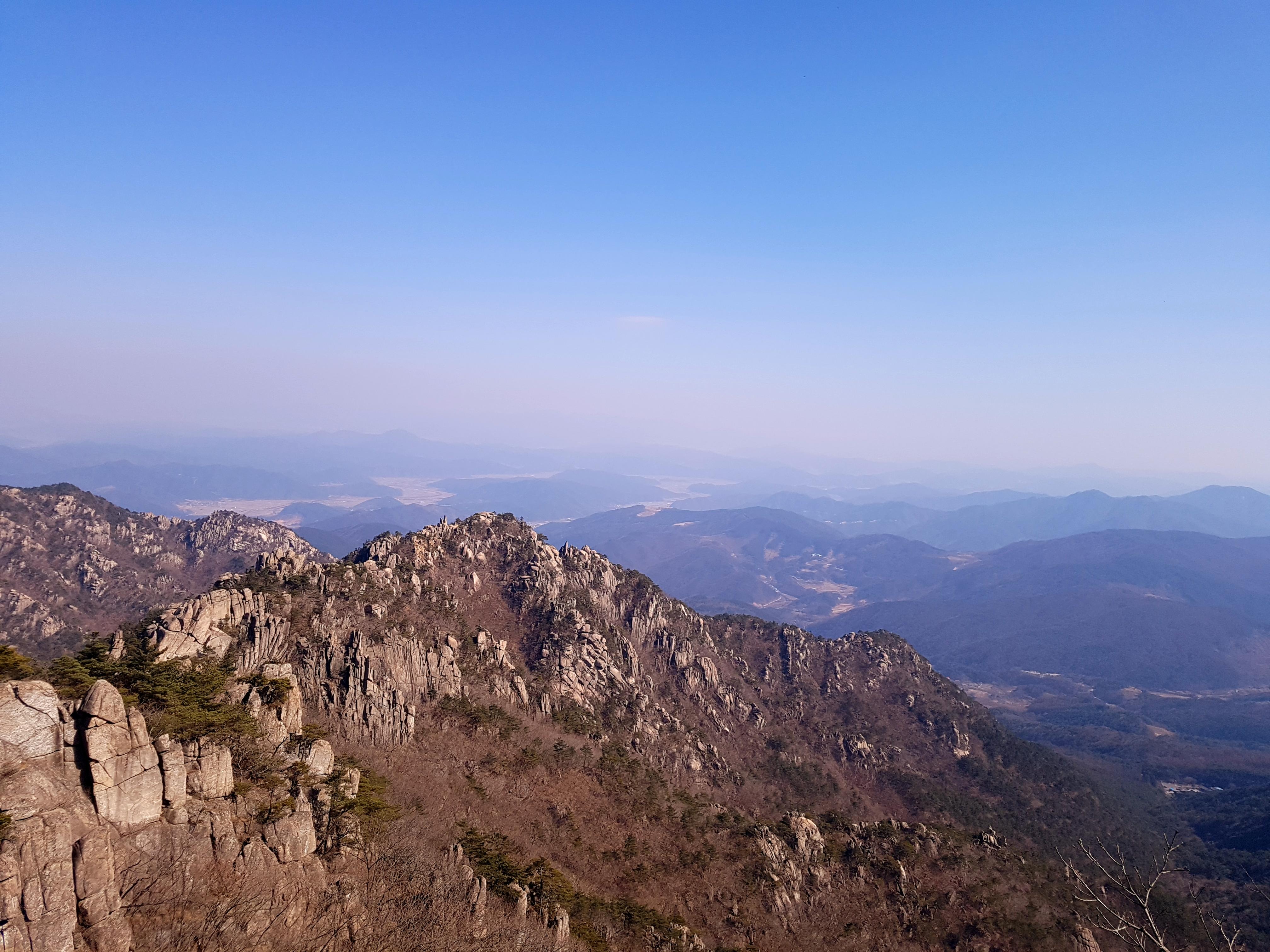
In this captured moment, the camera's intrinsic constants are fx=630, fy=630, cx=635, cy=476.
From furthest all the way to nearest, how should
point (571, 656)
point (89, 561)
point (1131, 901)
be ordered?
point (89, 561), point (571, 656), point (1131, 901)

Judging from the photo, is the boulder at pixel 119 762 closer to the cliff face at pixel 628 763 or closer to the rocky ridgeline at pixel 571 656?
the cliff face at pixel 628 763

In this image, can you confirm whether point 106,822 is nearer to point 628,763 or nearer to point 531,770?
point 531,770

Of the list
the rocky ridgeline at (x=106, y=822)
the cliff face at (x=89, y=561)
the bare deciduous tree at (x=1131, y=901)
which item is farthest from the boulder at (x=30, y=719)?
the cliff face at (x=89, y=561)

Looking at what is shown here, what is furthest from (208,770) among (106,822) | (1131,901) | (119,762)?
(1131,901)

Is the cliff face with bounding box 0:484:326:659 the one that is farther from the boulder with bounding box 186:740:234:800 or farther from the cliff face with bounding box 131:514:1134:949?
the boulder with bounding box 186:740:234:800

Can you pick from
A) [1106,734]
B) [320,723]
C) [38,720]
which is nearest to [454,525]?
[320,723]

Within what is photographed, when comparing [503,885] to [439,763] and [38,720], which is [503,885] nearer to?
[439,763]
